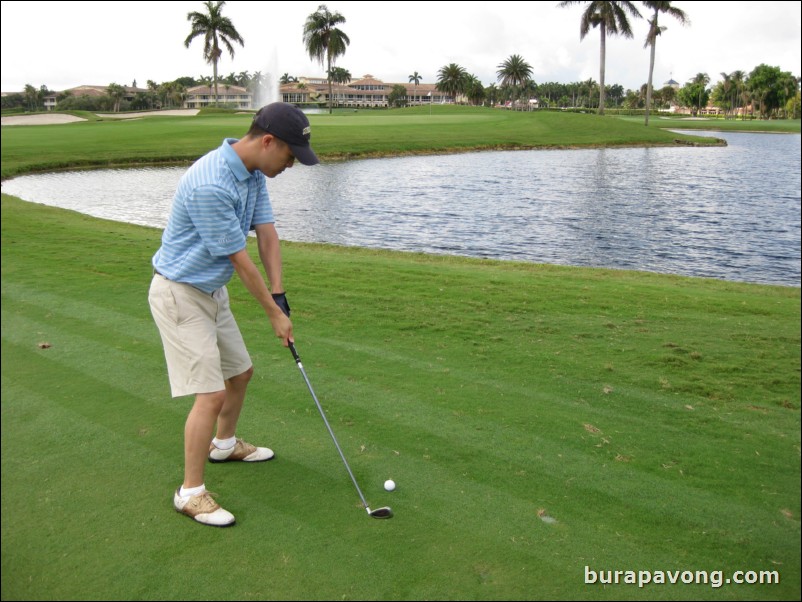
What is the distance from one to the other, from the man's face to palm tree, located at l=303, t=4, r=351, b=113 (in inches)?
3521

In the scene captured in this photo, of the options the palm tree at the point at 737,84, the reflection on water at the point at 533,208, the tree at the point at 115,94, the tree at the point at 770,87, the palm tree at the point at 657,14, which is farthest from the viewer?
the palm tree at the point at 737,84

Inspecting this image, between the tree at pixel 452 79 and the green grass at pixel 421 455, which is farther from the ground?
the tree at pixel 452 79

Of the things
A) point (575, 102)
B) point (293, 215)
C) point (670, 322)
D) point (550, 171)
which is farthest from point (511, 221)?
point (575, 102)

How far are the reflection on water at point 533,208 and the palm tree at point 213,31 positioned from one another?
53.4 metres

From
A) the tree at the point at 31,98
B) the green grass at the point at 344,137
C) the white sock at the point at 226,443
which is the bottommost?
the white sock at the point at 226,443

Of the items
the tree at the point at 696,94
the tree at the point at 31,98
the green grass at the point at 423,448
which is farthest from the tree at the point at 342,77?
the green grass at the point at 423,448

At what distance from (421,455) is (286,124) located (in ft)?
7.66

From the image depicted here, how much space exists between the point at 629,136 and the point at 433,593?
61.5 meters

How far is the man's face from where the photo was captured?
385 centimetres

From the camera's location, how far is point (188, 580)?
3375 millimetres

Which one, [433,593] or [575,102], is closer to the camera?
[433,593]

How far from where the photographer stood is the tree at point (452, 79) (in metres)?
121

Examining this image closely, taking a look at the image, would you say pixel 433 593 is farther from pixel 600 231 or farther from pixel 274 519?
pixel 600 231

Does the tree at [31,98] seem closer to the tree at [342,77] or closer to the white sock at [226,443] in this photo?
the tree at [342,77]
